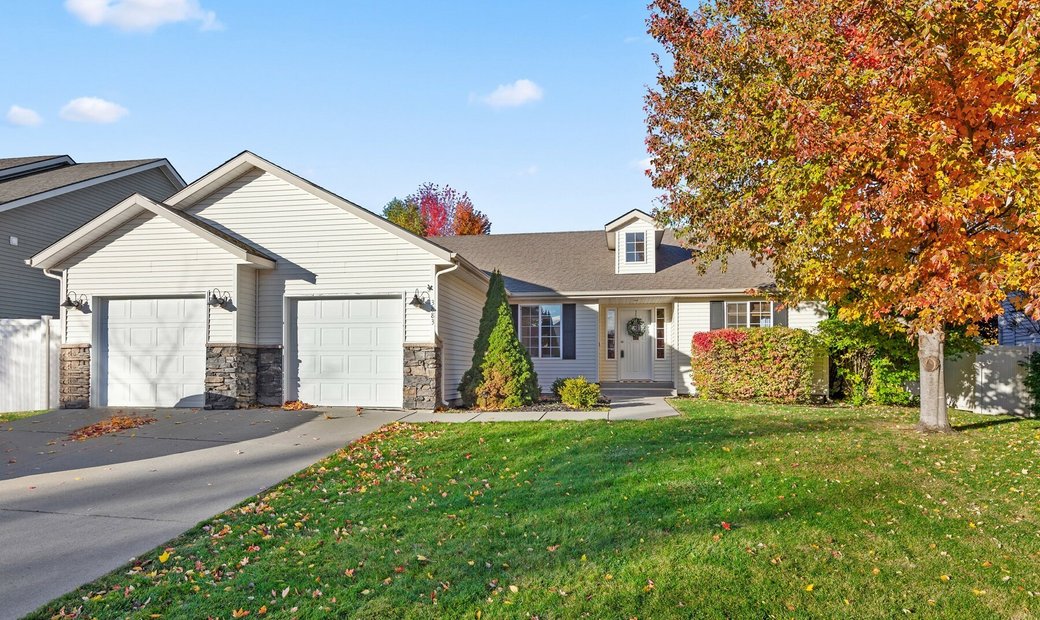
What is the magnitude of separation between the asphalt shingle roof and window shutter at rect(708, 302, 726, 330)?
16149 millimetres

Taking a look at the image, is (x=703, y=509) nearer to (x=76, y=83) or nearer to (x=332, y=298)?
(x=332, y=298)

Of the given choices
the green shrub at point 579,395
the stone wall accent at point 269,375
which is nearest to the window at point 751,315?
the green shrub at point 579,395

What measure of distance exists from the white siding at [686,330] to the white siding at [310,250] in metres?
7.07

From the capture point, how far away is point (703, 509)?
16.3ft

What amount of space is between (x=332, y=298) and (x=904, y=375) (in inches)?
436

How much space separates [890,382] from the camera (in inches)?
488

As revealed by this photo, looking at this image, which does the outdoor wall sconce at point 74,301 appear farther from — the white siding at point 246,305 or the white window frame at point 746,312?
the white window frame at point 746,312

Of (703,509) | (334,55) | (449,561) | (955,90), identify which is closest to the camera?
(449,561)

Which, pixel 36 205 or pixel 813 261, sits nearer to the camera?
pixel 813 261

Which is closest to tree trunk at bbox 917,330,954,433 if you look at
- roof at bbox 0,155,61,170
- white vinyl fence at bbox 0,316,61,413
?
white vinyl fence at bbox 0,316,61,413

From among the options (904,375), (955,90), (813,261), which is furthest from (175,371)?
(904,375)

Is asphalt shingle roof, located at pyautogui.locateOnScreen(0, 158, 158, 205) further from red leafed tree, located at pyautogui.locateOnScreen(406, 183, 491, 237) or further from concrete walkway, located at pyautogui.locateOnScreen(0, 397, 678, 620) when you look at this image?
red leafed tree, located at pyautogui.locateOnScreen(406, 183, 491, 237)

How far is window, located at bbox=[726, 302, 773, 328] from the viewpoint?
601 inches

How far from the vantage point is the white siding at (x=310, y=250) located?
11.4 m
